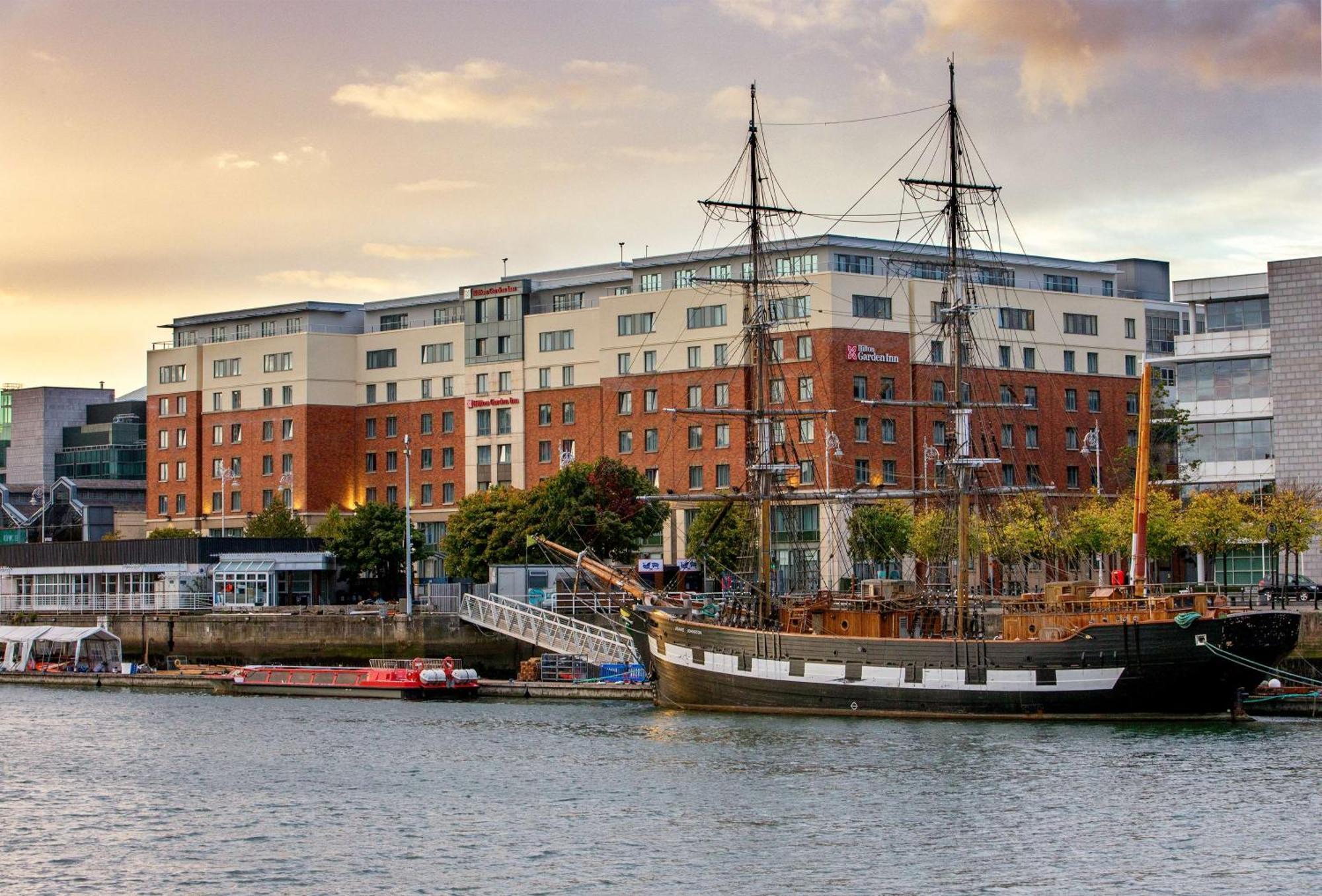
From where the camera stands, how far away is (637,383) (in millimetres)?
138375

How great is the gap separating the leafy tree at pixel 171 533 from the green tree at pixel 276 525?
6550mm

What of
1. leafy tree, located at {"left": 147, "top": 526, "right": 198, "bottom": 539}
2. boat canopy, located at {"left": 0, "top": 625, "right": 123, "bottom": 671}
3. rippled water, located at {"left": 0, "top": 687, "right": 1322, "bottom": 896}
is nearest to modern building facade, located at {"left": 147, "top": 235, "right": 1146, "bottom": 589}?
leafy tree, located at {"left": 147, "top": 526, "right": 198, "bottom": 539}

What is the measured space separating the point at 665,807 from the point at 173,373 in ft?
404

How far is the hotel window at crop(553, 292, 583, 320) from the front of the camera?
149 meters

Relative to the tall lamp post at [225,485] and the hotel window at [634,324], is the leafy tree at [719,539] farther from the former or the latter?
the tall lamp post at [225,485]

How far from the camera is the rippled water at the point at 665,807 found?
1827 inches

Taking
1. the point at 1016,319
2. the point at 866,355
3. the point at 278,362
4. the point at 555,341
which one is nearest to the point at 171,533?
the point at 278,362

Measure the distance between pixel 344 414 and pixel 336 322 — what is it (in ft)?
27.2

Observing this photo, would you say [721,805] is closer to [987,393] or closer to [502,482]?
[987,393]

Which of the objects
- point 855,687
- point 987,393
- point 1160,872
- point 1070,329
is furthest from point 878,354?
point 1160,872

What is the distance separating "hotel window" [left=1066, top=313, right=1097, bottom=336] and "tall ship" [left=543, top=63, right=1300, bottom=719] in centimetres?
4917

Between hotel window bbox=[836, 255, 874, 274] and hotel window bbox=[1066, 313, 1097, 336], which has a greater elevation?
hotel window bbox=[836, 255, 874, 274]

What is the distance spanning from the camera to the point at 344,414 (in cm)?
16100

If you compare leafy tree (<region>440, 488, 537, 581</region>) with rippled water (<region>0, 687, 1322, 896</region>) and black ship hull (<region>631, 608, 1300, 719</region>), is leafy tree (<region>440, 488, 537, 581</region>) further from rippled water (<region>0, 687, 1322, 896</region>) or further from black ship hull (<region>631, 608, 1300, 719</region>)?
rippled water (<region>0, 687, 1322, 896</region>)
